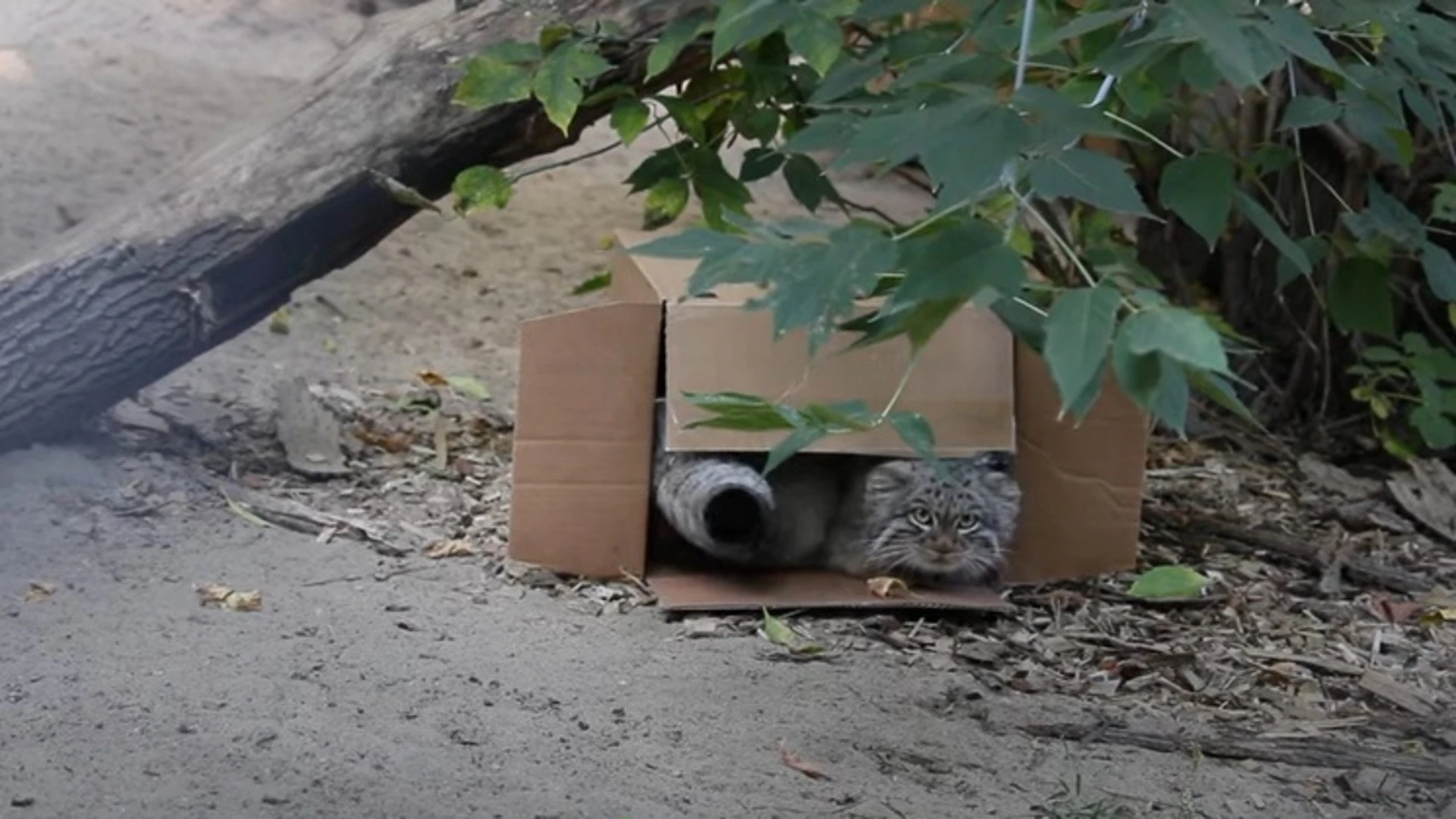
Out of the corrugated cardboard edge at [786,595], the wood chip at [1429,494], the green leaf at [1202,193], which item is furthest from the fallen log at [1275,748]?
the wood chip at [1429,494]

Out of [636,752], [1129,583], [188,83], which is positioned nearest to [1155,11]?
[636,752]

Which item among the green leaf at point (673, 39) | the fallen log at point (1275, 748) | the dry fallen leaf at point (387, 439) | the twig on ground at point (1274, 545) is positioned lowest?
the fallen log at point (1275, 748)

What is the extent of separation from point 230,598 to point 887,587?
109 centimetres

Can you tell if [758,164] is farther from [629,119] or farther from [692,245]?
[692,245]

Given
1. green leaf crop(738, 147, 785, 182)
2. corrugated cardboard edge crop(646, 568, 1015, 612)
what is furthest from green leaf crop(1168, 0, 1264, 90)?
corrugated cardboard edge crop(646, 568, 1015, 612)

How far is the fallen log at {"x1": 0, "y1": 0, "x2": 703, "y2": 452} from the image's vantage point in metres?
3.25

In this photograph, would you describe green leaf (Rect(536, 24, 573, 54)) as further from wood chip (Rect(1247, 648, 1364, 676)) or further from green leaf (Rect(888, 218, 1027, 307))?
green leaf (Rect(888, 218, 1027, 307))

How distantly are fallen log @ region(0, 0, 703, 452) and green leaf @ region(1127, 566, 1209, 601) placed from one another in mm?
1230

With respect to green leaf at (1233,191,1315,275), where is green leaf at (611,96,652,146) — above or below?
above

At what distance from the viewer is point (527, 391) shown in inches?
119

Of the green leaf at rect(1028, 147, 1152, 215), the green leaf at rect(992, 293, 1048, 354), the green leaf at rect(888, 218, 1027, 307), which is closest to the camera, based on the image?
the green leaf at rect(888, 218, 1027, 307)

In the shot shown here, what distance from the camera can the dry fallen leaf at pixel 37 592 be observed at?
2742 mm

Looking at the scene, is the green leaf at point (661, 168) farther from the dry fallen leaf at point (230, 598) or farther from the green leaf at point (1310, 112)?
the green leaf at point (1310, 112)

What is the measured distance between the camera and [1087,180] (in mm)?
1514
